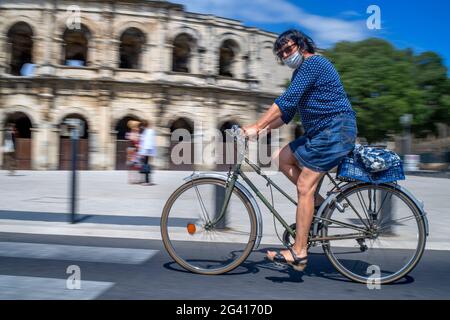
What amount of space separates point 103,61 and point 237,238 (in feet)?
79.4

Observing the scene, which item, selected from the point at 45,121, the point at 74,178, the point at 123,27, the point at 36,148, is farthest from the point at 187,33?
the point at 74,178

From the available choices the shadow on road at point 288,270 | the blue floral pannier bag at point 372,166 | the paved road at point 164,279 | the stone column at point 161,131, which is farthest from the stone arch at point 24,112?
the blue floral pannier bag at point 372,166

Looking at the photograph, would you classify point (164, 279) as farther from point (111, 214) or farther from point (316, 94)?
point (111, 214)

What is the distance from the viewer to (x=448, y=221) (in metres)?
7.45

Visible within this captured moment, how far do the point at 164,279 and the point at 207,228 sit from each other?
24.2 inches

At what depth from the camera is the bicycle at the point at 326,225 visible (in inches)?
146

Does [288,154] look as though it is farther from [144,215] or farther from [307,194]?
[144,215]

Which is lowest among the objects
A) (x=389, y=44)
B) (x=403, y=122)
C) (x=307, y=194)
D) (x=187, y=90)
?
(x=307, y=194)

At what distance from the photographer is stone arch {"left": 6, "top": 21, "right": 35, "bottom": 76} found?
26.3m

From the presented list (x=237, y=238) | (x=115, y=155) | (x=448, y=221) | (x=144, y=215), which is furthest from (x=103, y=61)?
(x=237, y=238)

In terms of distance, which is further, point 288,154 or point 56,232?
point 56,232

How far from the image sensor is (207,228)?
4.11 metres

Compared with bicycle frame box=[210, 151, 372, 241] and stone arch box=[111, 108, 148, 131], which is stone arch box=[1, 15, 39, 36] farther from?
bicycle frame box=[210, 151, 372, 241]

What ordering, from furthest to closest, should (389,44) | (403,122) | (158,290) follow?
(389,44) → (403,122) → (158,290)
